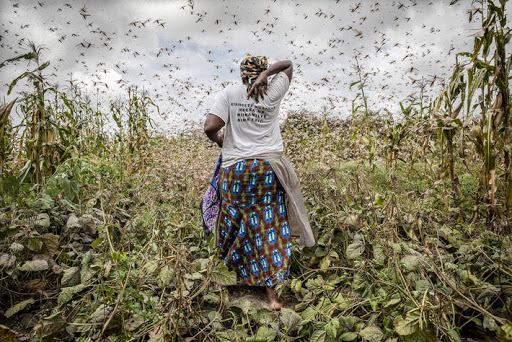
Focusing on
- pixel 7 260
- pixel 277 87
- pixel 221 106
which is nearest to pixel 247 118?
pixel 221 106

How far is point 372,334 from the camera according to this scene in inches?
57.0

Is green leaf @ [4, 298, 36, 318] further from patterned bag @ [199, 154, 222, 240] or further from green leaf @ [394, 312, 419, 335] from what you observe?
green leaf @ [394, 312, 419, 335]

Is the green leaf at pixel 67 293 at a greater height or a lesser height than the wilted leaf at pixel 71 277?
lesser

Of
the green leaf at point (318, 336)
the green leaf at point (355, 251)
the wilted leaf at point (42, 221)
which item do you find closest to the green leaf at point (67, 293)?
the wilted leaf at point (42, 221)

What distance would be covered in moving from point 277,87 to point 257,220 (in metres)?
1.05

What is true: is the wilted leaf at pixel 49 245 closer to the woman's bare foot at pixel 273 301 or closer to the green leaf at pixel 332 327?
the woman's bare foot at pixel 273 301

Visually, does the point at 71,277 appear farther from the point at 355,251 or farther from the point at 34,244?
the point at 355,251

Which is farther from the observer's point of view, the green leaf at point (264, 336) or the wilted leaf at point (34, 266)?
the wilted leaf at point (34, 266)

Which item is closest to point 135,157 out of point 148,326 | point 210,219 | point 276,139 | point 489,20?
point 210,219

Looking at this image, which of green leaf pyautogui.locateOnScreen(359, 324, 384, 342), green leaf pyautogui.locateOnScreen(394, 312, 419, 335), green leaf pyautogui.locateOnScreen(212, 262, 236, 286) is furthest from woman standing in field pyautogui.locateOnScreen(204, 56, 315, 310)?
green leaf pyautogui.locateOnScreen(394, 312, 419, 335)

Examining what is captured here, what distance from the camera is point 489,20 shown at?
2.00 meters

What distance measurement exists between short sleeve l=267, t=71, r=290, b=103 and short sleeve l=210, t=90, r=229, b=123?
34 centimetres

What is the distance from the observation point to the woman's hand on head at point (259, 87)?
2.25 m

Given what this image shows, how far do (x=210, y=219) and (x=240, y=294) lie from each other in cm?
65
